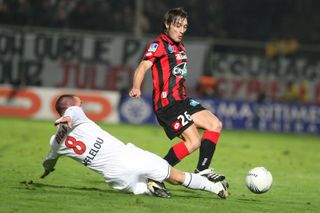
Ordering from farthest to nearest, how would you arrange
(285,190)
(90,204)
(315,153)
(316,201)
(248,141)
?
(248,141), (315,153), (285,190), (316,201), (90,204)

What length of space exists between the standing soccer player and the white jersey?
0.94 metres

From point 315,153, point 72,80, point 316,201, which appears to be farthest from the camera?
point 72,80

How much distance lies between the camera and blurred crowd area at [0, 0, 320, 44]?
24.7m

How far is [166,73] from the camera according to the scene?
9156mm

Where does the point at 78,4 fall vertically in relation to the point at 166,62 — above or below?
above

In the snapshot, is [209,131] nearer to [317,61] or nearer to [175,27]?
[175,27]

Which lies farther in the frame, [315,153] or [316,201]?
[315,153]

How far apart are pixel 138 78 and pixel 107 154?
1073mm

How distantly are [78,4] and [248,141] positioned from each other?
8774 millimetres

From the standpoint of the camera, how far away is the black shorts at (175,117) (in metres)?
9.04

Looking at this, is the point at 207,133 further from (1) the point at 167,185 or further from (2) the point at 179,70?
(1) the point at 167,185

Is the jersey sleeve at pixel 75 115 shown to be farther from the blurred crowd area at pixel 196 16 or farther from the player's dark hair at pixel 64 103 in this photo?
the blurred crowd area at pixel 196 16

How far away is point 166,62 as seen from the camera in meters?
A: 9.15

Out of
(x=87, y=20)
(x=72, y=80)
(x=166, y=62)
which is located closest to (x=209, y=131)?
(x=166, y=62)
